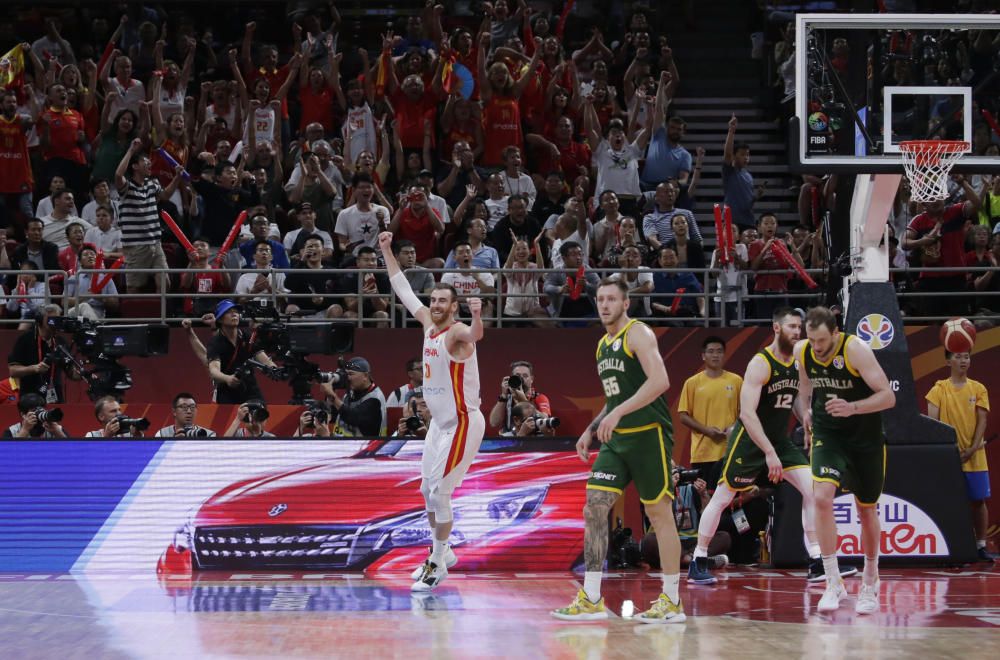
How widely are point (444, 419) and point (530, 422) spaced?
8.29 ft

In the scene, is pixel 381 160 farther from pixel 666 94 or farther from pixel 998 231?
pixel 998 231

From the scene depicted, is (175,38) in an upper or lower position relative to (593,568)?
upper

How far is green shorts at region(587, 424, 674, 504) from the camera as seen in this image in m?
8.66

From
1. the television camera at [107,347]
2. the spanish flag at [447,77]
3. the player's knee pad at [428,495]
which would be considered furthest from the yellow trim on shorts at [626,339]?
the spanish flag at [447,77]

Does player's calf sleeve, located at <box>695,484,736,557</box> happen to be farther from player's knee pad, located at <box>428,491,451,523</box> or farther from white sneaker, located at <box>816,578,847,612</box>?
player's knee pad, located at <box>428,491,451,523</box>

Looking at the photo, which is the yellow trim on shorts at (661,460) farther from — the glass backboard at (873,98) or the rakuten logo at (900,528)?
the rakuten logo at (900,528)

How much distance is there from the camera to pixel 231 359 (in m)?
14.3

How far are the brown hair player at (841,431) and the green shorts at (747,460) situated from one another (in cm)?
125

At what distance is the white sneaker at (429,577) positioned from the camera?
33.9ft

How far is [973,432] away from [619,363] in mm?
6724

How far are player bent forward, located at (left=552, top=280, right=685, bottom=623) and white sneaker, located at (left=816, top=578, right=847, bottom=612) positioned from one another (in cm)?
119

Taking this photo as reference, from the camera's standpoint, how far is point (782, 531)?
1222cm

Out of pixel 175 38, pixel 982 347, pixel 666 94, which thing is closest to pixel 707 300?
pixel 982 347

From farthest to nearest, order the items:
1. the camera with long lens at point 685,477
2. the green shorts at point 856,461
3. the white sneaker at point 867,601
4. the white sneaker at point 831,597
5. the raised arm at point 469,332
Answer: the camera with long lens at point 685,477
the raised arm at point 469,332
the green shorts at point 856,461
the white sneaker at point 831,597
the white sneaker at point 867,601
